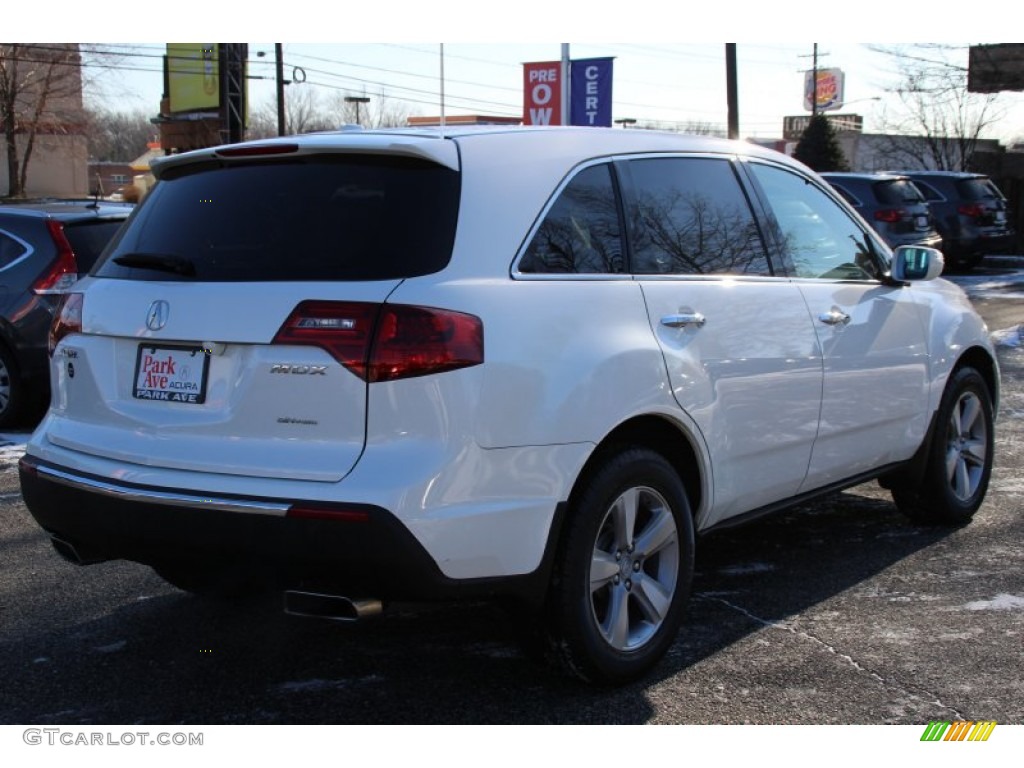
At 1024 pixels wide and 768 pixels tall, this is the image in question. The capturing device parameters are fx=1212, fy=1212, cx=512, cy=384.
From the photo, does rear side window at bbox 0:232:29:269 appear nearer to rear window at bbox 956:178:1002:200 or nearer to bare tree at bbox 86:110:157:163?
rear window at bbox 956:178:1002:200

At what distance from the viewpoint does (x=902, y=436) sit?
543 cm

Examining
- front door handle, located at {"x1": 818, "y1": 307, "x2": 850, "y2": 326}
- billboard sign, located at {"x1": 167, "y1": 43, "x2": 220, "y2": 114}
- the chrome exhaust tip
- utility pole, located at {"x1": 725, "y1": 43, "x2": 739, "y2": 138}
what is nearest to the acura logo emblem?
the chrome exhaust tip

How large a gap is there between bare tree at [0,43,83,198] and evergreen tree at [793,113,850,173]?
26627mm

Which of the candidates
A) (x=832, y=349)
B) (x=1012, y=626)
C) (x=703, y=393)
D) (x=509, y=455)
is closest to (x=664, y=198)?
(x=703, y=393)

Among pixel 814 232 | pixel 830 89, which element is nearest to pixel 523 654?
pixel 814 232

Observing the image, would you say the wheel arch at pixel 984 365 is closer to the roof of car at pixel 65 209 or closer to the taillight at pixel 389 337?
the taillight at pixel 389 337

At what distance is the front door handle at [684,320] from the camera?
13.1 ft

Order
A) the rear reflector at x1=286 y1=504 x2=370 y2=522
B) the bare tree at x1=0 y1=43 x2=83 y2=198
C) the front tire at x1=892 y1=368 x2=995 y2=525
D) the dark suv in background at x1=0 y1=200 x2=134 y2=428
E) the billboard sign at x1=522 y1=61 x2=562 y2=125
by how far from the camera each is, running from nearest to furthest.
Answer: the rear reflector at x1=286 y1=504 x2=370 y2=522
the front tire at x1=892 y1=368 x2=995 y2=525
the dark suv in background at x1=0 y1=200 x2=134 y2=428
the billboard sign at x1=522 y1=61 x2=562 y2=125
the bare tree at x1=0 y1=43 x2=83 y2=198

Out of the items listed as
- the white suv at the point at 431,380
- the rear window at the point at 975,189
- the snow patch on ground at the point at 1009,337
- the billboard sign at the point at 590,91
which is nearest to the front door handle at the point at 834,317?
the white suv at the point at 431,380

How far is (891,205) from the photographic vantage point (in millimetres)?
17828

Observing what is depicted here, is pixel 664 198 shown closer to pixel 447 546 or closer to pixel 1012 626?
pixel 447 546

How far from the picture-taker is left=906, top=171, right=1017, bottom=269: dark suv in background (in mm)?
20922

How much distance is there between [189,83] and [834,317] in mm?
48548

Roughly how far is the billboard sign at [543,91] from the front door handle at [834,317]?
21.6m
